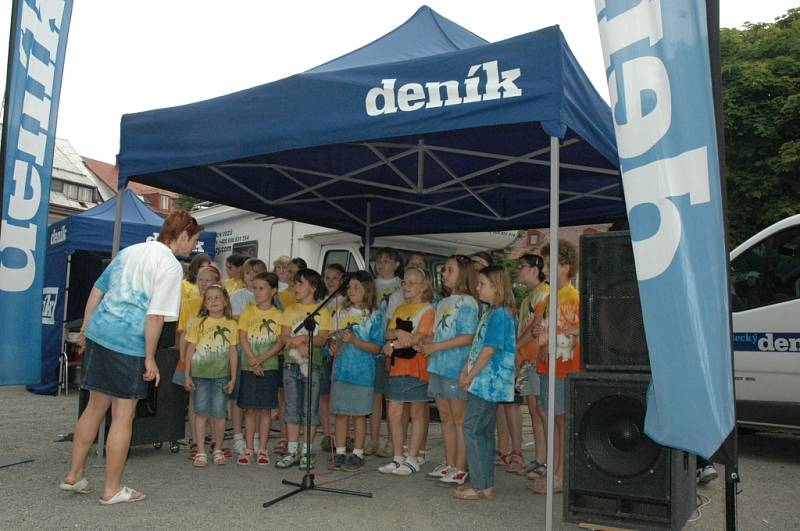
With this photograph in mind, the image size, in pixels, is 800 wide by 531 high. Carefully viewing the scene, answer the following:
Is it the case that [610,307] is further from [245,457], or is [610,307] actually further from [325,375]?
[245,457]

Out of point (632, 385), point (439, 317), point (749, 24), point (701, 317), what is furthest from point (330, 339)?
point (749, 24)

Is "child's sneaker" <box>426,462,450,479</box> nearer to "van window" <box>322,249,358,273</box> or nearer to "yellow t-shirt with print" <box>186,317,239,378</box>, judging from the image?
"yellow t-shirt with print" <box>186,317,239,378</box>

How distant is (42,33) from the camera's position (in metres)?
5.18

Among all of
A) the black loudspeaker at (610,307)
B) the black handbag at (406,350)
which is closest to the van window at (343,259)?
the black handbag at (406,350)

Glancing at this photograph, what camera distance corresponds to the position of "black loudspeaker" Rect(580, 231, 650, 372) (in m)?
3.70

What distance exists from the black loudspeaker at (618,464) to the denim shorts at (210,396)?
301cm

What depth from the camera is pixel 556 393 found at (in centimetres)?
480

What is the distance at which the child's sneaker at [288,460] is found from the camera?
5438mm

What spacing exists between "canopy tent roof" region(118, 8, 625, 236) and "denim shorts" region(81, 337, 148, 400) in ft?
5.37

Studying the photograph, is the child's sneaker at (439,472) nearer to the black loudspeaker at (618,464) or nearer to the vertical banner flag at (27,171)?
the black loudspeaker at (618,464)

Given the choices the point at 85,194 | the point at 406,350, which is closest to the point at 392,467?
the point at 406,350

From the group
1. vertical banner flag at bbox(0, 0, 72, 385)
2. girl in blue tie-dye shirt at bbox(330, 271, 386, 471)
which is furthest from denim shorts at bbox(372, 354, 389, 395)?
vertical banner flag at bbox(0, 0, 72, 385)

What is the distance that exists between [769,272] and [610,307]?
3.25m

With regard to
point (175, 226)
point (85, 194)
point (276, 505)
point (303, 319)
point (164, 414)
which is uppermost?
point (85, 194)
